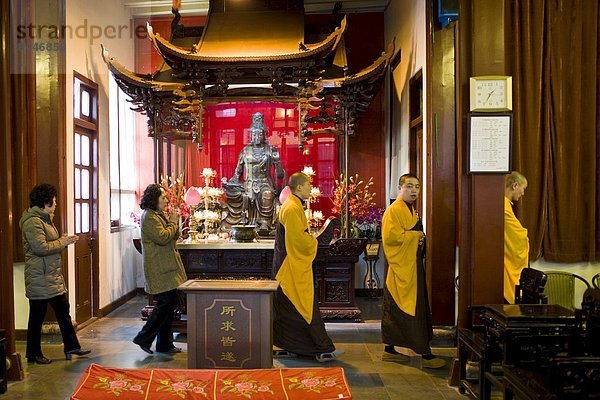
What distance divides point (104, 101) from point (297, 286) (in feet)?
11.7

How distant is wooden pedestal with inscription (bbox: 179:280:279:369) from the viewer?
123 inches

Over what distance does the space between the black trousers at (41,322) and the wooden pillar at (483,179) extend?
321 cm

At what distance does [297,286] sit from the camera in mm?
4156

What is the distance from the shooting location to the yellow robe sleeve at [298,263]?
4117mm

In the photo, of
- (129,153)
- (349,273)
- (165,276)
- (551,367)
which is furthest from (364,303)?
(551,367)

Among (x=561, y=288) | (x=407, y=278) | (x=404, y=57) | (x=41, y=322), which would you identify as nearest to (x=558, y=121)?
(x=561, y=288)

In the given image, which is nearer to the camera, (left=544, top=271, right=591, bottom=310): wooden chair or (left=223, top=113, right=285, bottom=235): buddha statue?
(left=544, top=271, right=591, bottom=310): wooden chair

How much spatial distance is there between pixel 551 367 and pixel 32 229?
12.1 feet

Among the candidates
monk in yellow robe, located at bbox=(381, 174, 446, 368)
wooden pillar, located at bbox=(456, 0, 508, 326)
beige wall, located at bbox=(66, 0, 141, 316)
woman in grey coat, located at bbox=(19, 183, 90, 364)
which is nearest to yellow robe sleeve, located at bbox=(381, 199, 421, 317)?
monk in yellow robe, located at bbox=(381, 174, 446, 368)

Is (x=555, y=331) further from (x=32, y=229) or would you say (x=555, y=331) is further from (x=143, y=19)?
(x=143, y=19)

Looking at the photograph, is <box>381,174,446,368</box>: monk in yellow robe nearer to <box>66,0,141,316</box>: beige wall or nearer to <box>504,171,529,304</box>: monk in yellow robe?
<box>504,171,529,304</box>: monk in yellow robe

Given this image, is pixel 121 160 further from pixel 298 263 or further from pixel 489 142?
pixel 489 142

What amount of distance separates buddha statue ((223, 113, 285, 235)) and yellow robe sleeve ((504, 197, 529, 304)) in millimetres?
3433

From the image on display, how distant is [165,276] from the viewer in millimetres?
4336
